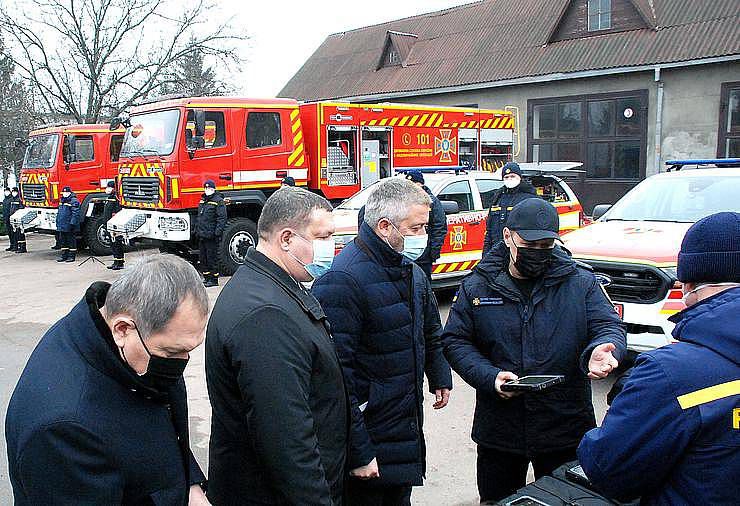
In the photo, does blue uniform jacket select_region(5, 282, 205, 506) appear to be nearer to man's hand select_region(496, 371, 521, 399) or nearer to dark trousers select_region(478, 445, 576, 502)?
man's hand select_region(496, 371, 521, 399)

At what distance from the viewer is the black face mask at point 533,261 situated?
118 inches

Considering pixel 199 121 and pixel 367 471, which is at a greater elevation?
pixel 199 121

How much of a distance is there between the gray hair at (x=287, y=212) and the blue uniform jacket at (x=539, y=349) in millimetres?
1037

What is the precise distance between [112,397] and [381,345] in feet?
4.57

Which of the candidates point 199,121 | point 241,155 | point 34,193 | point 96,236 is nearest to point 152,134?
point 199,121

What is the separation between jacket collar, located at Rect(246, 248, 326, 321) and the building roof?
1905 cm

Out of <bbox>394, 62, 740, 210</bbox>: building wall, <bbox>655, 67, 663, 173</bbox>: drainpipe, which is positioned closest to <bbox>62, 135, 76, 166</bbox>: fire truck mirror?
<bbox>394, 62, 740, 210</bbox>: building wall

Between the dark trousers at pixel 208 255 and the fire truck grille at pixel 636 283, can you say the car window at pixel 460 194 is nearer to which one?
the fire truck grille at pixel 636 283

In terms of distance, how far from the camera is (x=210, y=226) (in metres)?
10.4

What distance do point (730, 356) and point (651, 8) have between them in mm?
22591

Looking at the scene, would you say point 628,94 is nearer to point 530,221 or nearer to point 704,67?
point 704,67

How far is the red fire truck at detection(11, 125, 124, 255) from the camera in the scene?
14578 mm

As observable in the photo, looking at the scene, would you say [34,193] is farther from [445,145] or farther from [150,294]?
[150,294]

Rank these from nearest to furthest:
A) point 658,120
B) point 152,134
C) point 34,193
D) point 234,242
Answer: point 234,242, point 152,134, point 34,193, point 658,120
